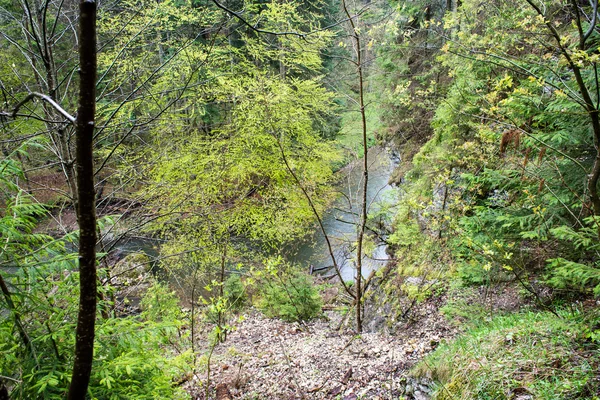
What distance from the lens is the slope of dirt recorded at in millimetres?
4129

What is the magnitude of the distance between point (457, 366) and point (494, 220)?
2.03 metres

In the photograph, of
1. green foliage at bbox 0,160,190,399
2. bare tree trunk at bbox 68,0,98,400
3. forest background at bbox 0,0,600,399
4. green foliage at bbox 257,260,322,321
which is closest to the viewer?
bare tree trunk at bbox 68,0,98,400

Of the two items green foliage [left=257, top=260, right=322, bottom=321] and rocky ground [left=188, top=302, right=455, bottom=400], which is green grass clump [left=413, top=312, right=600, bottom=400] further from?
green foliage [left=257, top=260, right=322, bottom=321]

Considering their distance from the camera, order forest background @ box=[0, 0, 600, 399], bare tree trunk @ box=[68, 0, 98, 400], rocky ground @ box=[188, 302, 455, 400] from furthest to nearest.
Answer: rocky ground @ box=[188, 302, 455, 400]
forest background @ box=[0, 0, 600, 399]
bare tree trunk @ box=[68, 0, 98, 400]

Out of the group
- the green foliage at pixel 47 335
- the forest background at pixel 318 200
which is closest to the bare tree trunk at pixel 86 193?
the forest background at pixel 318 200

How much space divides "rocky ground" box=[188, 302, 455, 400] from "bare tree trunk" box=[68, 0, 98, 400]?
3106 mm

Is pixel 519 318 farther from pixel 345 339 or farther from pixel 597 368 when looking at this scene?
pixel 345 339

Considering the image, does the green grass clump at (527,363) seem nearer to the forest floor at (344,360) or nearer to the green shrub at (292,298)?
the forest floor at (344,360)

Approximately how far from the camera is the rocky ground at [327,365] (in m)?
4.07

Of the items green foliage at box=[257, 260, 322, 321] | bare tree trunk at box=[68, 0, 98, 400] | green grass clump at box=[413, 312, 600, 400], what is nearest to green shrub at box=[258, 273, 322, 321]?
green foliage at box=[257, 260, 322, 321]

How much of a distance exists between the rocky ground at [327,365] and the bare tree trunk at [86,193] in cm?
311

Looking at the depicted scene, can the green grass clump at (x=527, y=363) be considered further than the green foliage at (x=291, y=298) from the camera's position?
No

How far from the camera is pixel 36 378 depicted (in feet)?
7.21

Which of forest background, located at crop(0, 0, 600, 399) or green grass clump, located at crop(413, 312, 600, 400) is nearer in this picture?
forest background, located at crop(0, 0, 600, 399)
